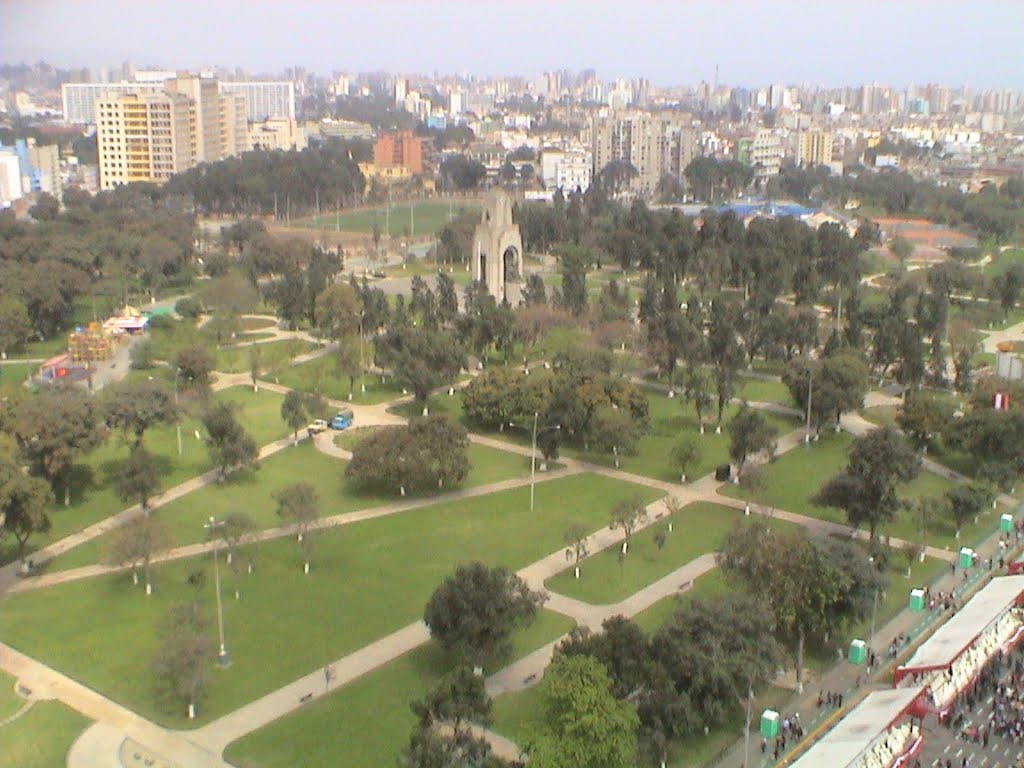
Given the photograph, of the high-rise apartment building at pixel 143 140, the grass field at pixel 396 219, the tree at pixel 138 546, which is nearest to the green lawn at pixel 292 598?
the tree at pixel 138 546

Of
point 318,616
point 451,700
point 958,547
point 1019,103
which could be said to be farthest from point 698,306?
point 1019,103

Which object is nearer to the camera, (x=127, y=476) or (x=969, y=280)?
(x=127, y=476)

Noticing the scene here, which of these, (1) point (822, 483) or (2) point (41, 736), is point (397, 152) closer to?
(1) point (822, 483)

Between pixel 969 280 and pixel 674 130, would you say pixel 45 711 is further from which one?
pixel 674 130

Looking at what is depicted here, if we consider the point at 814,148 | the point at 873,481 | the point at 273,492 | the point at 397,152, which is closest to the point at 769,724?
the point at 873,481

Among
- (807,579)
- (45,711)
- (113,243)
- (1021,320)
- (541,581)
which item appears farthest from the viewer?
(113,243)

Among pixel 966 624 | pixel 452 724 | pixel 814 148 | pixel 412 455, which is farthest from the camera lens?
pixel 814 148
